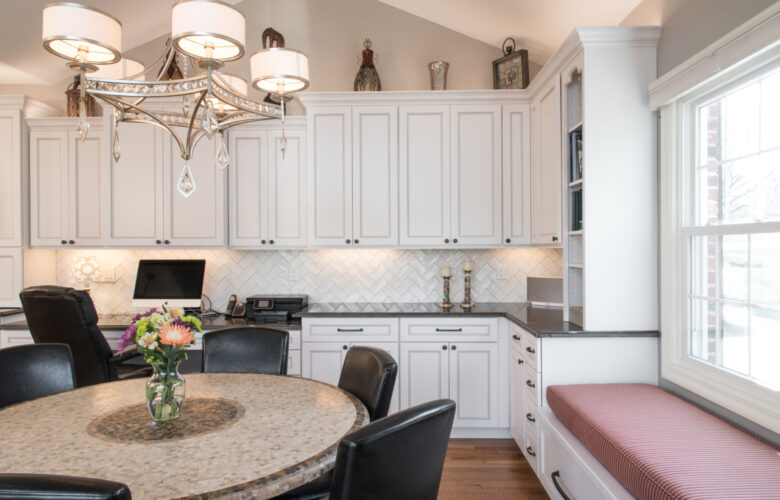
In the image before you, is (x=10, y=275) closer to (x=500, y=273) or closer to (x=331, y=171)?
(x=331, y=171)

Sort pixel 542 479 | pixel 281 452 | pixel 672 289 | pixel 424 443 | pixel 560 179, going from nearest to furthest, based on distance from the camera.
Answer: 1. pixel 424 443
2. pixel 281 452
3. pixel 672 289
4. pixel 542 479
5. pixel 560 179

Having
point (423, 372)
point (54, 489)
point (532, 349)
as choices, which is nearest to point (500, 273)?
point (423, 372)

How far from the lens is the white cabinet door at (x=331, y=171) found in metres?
3.56

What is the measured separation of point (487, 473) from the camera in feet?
9.27

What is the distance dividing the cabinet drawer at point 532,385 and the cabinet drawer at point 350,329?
96cm

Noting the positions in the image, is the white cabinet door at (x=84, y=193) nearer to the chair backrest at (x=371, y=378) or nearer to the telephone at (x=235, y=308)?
the telephone at (x=235, y=308)

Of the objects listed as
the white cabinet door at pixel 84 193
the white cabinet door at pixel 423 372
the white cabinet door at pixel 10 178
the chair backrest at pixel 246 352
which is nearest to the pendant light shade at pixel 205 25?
the chair backrest at pixel 246 352

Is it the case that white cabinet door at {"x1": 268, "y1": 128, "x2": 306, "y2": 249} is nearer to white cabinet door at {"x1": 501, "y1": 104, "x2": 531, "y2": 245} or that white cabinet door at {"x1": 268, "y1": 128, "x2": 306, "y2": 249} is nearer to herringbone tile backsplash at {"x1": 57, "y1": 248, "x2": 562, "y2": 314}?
herringbone tile backsplash at {"x1": 57, "y1": 248, "x2": 562, "y2": 314}

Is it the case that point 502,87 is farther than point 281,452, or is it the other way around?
point 502,87

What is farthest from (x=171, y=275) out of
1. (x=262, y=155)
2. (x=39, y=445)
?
(x=39, y=445)

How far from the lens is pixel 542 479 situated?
8.36 ft

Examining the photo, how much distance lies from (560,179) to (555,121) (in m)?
0.39

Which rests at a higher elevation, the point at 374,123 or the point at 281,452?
the point at 374,123

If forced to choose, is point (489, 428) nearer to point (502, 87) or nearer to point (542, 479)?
point (542, 479)
